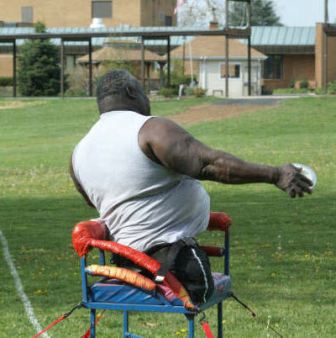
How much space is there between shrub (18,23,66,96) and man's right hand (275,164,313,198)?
62.7 m

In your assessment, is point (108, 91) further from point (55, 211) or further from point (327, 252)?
point (55, 211)

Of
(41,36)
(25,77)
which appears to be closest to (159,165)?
(41,36)

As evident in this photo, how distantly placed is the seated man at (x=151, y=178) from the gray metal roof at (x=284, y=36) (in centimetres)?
7961

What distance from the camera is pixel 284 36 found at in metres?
86.8

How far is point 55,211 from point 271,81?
6931 centimetres

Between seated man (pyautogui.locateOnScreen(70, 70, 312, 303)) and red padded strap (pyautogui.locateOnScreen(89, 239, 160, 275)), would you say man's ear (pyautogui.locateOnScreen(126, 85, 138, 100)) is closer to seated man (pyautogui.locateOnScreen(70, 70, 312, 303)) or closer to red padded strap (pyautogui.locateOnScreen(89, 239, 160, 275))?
seated man (pyautogui.locateOnScreen(70, 70, 312, 303))

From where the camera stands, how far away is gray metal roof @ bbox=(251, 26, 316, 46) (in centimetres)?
8544

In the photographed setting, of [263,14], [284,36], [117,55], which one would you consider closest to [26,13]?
[284,36]

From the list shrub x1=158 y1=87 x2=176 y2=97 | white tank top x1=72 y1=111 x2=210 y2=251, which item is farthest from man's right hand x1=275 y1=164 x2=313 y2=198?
shrub x1=158 y1=87 x2=176 y2=97

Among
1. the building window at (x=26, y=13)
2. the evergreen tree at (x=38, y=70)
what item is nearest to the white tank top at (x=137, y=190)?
the evergreen tree at (x=38, y=70)

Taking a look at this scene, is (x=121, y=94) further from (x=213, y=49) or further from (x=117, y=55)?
(x=213, y=49)

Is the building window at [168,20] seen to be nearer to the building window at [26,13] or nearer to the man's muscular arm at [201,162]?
the building window at [26,13]

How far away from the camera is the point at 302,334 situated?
327 inches

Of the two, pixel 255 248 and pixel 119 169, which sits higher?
pixel 119 169
